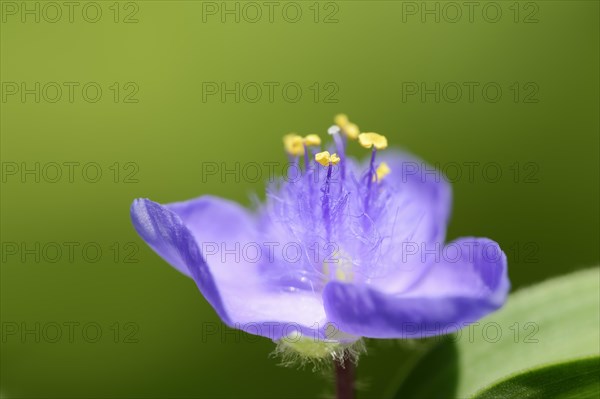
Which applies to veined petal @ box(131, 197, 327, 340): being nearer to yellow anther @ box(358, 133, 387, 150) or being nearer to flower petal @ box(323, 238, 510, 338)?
flower petal @ box(323, 238, 510, 338)

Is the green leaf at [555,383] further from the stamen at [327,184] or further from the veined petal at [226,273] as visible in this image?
the stamen at [327,184]

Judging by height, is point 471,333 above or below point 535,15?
below

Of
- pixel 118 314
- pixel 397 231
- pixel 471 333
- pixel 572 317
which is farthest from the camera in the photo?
pixel 118 314

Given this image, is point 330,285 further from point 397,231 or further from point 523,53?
point 523,53

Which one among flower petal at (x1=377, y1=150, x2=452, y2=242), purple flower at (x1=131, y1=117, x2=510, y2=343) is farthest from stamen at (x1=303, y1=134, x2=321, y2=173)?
flower petal at (x1=377, y1=150, x2=452, y2=242)

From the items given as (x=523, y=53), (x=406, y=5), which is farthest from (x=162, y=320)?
(x=523, y=53)

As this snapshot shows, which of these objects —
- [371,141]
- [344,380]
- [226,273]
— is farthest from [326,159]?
[344,380]
